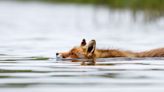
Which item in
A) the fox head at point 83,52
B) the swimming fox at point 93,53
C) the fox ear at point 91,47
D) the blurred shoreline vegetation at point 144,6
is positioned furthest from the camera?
the blurred shoreline vegetation at point 144,6

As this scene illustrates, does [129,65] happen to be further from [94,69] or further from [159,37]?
[159,37]

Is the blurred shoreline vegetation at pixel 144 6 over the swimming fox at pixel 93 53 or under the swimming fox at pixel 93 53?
over

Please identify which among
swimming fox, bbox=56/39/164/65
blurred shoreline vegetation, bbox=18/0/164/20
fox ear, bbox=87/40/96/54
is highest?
blurred shoreline vegetation, bbox=18/0/164/20

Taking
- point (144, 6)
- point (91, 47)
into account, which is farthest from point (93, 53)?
point (144, 6)

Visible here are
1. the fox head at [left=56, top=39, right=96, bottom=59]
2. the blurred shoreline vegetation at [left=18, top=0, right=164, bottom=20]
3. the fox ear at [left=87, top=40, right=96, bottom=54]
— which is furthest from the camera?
the blurred shoreline vegetation at [left=18, top=0, right=164, bottom=20]

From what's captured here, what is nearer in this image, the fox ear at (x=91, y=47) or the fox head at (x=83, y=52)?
the fox ear at (x=91, y=47)

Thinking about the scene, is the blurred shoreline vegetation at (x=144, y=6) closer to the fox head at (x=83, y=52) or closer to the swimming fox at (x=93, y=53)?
the swimming fox at (x=93, y=53)

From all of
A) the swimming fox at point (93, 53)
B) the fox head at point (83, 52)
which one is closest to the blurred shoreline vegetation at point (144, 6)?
the swimming fox at point (93, 53)

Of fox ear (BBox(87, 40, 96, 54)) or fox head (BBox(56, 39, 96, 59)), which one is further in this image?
fox head (BBox(56, 39, 96, 59))

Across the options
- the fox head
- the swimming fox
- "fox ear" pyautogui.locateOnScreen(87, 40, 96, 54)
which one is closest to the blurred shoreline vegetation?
the swimming fox

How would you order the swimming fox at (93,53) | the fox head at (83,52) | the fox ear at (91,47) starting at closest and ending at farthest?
1. the fox ear at (91,47)
2. the fox head at (83,52)
3. the swimming fox at (93,53)

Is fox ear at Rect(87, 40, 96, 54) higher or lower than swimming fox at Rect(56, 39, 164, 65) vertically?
higher

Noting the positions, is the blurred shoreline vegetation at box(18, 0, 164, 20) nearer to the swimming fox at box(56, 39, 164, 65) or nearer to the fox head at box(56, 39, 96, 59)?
the swimming fox at box(56, 39, 164, 65)

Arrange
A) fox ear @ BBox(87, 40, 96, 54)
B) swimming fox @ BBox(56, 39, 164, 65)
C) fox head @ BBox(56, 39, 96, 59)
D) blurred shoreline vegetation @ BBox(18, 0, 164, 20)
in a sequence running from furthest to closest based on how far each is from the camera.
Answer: blurred shoreline vegetation @ BBox(18, 0, 164, 20), swimming fox @ BBox(56, 39, 164, 65), fox head @ BBox(56, 39, 96, 59), fox ear @ BBox(87, 40, 96, 54)
